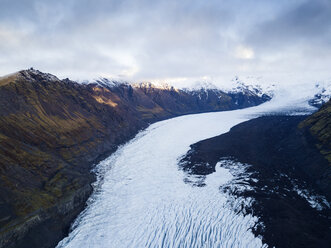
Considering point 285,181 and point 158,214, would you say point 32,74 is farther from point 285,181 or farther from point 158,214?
point 285,181

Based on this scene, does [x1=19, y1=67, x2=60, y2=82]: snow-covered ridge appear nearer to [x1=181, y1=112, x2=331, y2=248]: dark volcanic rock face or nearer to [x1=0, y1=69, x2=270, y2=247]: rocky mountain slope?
[x1=0, y1=69, x2=270, y2=247]: rocky mountain slope

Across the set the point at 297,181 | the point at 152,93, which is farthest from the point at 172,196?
the point at 152,93

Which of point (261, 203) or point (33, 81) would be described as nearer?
point (261, 203)

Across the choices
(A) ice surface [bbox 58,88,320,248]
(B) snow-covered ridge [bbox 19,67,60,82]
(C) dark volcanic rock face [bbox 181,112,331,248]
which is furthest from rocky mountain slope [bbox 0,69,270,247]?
(C) dark volcanic rock face [bbox 181,112,331,248]

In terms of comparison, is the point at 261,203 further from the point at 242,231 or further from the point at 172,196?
the point at 172,196

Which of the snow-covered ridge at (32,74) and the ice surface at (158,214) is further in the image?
the snow-covered ridge at (32,74)

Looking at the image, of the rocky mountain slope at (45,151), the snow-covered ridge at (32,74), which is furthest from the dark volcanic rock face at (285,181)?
the snow-covered ridge at (32,74)

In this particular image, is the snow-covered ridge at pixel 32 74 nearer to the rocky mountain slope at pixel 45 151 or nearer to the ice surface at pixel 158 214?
the rocky mountain slope at pixel 45 151

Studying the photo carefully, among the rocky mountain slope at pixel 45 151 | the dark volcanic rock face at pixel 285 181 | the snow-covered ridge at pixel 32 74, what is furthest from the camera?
the snow-covered ridge at pixel 32 74
